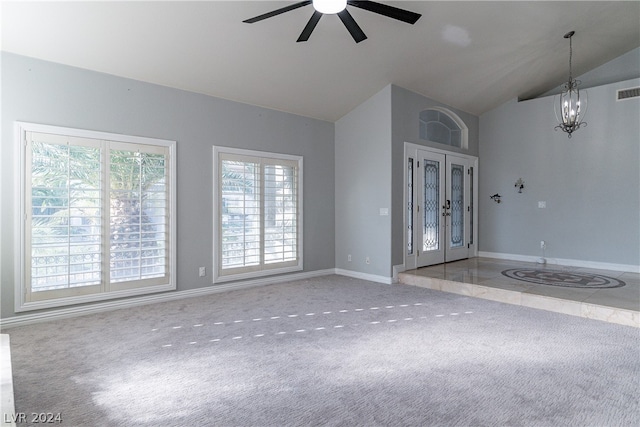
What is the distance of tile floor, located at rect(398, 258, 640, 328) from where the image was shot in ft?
12.8

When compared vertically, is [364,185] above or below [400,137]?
below

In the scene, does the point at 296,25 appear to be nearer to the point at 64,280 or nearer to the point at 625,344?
the point at 64,280

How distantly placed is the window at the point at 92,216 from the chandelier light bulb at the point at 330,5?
8.93 ft

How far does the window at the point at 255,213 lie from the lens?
516 centimetres

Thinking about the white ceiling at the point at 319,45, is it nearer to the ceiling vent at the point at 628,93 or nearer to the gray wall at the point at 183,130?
the gray wall at the point at 183,130

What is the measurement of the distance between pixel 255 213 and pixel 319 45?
8.02ft

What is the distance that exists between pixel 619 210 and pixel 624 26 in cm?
276

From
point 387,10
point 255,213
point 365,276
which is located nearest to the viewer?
point 387,10

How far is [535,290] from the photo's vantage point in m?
→ 4.58

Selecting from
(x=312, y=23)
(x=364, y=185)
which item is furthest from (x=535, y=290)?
(x=312, y=23)

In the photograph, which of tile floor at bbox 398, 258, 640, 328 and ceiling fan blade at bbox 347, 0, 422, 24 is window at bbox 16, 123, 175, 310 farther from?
tile floor at bbox 398, 258, 640, 328

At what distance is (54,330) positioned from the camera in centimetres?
358

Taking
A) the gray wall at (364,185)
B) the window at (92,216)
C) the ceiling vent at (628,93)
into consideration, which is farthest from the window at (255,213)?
the ceiling vent at (628,93)

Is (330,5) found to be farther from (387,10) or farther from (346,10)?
(387,10)
